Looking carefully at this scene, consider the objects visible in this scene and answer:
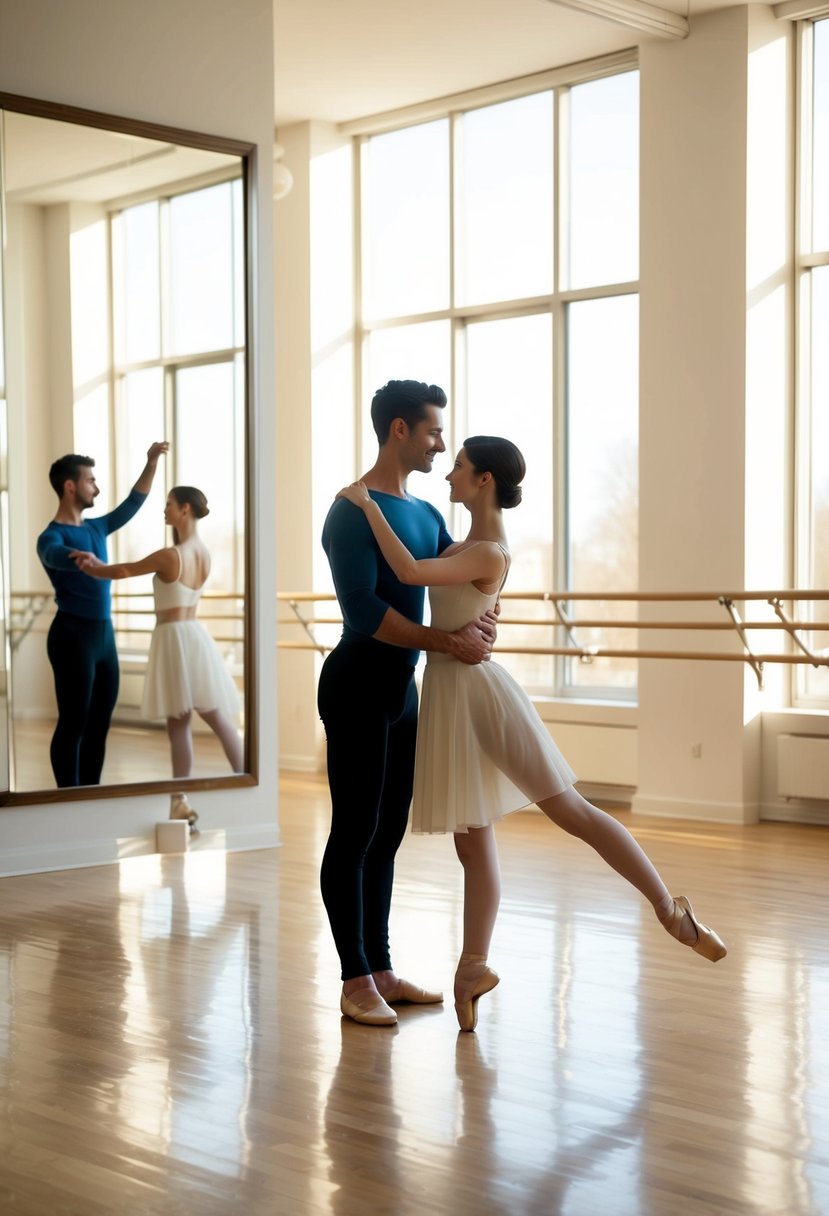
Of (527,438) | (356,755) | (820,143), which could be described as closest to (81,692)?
(356,755)

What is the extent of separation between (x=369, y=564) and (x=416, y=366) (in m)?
5.19

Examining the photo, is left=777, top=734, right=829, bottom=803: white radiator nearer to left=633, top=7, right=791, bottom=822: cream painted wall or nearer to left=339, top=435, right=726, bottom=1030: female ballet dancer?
left=633, top=7, right=791, bottom=822: cream painted wall

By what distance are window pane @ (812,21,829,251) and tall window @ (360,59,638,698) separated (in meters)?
0.92

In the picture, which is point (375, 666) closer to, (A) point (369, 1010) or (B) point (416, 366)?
(A) point (369, 1010)

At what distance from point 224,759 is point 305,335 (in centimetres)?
329

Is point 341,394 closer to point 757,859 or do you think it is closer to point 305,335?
point 305,335

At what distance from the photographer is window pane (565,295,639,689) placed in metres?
7.32

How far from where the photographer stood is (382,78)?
25.0ft

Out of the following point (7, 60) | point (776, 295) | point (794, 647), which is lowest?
point (794, 647)

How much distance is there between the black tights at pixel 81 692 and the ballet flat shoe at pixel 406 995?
2.16 m

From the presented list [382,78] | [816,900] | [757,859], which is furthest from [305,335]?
[816,900]

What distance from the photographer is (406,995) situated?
352cm

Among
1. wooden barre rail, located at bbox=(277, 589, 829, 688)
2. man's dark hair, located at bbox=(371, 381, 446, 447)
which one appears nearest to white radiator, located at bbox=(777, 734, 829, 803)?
wooden barre rail, located at bbox=(277, 589, 829, 688)

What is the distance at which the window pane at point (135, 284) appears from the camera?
555cm
